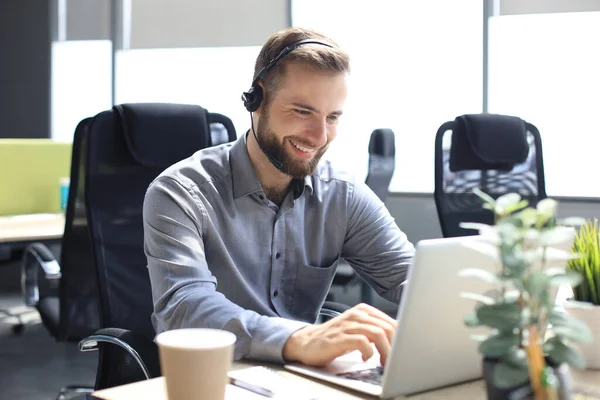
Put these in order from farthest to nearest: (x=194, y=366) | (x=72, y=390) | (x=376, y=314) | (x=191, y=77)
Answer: (x=191, y=77) < (x=72, y=390) < (x=376, y=314) < (x=194, y=366)

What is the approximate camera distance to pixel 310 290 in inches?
67.2

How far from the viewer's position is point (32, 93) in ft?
18.4

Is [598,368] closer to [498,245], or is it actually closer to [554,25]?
[498,245]

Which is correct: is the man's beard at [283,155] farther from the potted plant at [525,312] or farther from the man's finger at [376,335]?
the potted plant at [525,312]

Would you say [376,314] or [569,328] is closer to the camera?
[569,328]

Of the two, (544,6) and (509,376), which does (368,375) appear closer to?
(509,376)

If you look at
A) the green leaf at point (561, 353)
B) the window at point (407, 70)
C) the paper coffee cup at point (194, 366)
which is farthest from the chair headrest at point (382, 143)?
the green leaf at point (561, 353)

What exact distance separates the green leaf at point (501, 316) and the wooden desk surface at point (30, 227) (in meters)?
2.40

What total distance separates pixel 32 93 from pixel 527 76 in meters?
3.49

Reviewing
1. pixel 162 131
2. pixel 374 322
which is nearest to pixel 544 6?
pixel 162 131

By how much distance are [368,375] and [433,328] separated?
0.56 feet

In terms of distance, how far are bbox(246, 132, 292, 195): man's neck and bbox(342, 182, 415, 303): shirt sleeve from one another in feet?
0.56

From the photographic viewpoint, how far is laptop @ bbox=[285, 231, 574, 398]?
3.00 feet

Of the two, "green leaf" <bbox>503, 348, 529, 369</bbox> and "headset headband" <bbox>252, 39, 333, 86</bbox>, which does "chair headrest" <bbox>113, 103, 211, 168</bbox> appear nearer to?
"headset headband" <bbox>252, 39, 333, 86</bbox>
